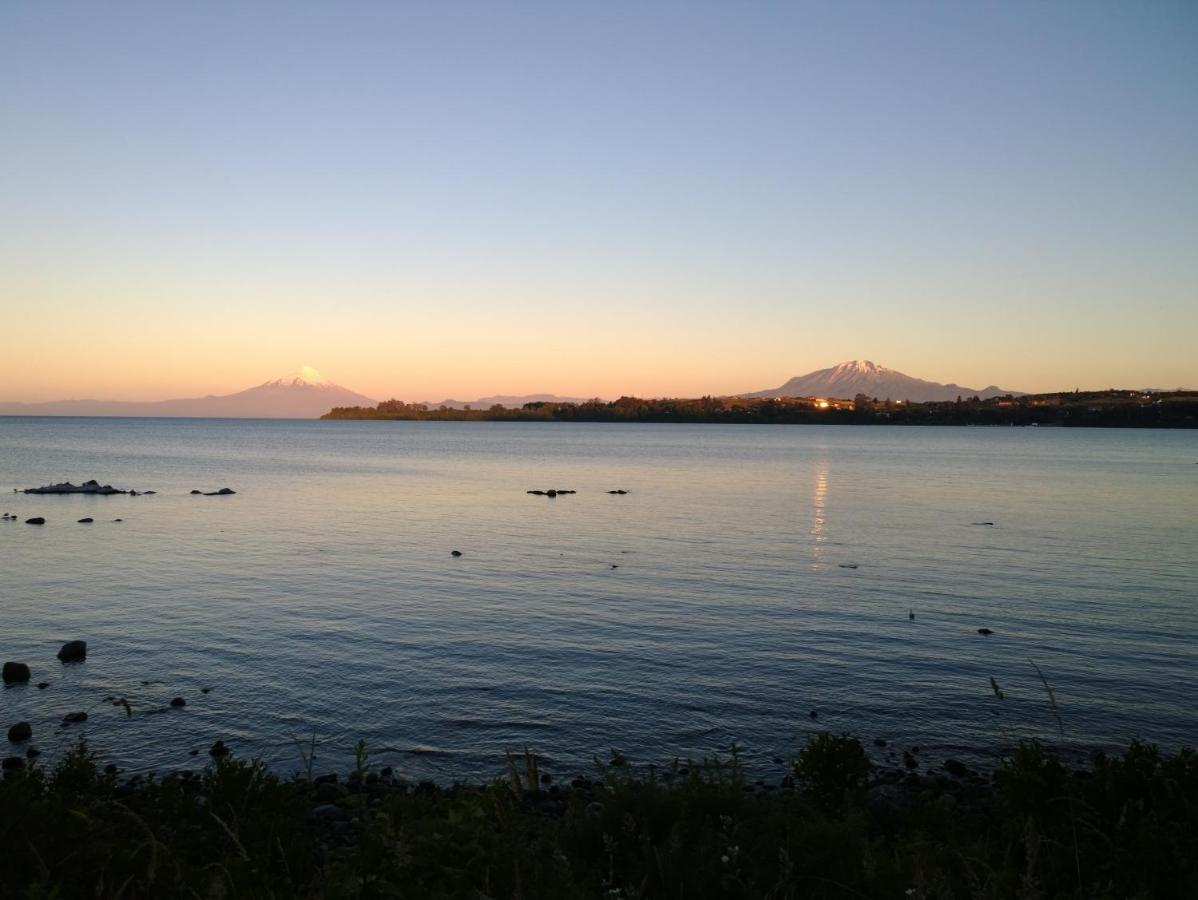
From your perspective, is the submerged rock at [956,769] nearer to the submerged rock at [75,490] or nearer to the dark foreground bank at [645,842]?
the dark foreground bank at [645,842]

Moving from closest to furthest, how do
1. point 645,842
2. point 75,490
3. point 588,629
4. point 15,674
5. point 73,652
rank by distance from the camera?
point 645,842
point 15,674
point 73,652
point 588,629
point 75,490

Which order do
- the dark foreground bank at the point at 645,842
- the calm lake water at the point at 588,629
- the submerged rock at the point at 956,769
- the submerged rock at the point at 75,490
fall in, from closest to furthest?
the dark foreground bank at the point at 645,842 → the submerged rock at the point at 956,769 → the calm lake water at the point at 588,629 → the submerged rock at the point at 75,490

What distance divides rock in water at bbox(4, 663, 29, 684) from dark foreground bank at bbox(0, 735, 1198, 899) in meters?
9.88

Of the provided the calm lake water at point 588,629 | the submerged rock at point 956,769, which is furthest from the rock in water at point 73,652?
the submerged rock at point 956,769

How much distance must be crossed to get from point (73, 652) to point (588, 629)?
43.2 ft

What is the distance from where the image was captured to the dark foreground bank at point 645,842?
7734mm

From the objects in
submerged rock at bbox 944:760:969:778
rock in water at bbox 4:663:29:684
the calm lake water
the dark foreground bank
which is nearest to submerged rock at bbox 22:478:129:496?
the calm lake water

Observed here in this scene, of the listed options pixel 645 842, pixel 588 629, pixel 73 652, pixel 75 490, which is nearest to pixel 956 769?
pixel 645 842

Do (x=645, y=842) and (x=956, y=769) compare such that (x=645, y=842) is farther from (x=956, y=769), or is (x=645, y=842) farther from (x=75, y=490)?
(x=75, y=490)

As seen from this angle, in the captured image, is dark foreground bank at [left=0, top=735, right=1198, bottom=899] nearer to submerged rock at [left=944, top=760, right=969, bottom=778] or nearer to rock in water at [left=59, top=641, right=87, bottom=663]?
submerged rock at [left=944, top=760, right=969, bottom=778]

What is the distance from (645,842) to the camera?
8688 millimetres

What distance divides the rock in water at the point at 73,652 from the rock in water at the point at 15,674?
5.09ft

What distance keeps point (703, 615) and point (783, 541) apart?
62.8 ft

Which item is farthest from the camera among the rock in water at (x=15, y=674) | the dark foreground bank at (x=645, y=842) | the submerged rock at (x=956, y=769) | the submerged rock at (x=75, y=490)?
the submerged rock at (x=75, y=490)
